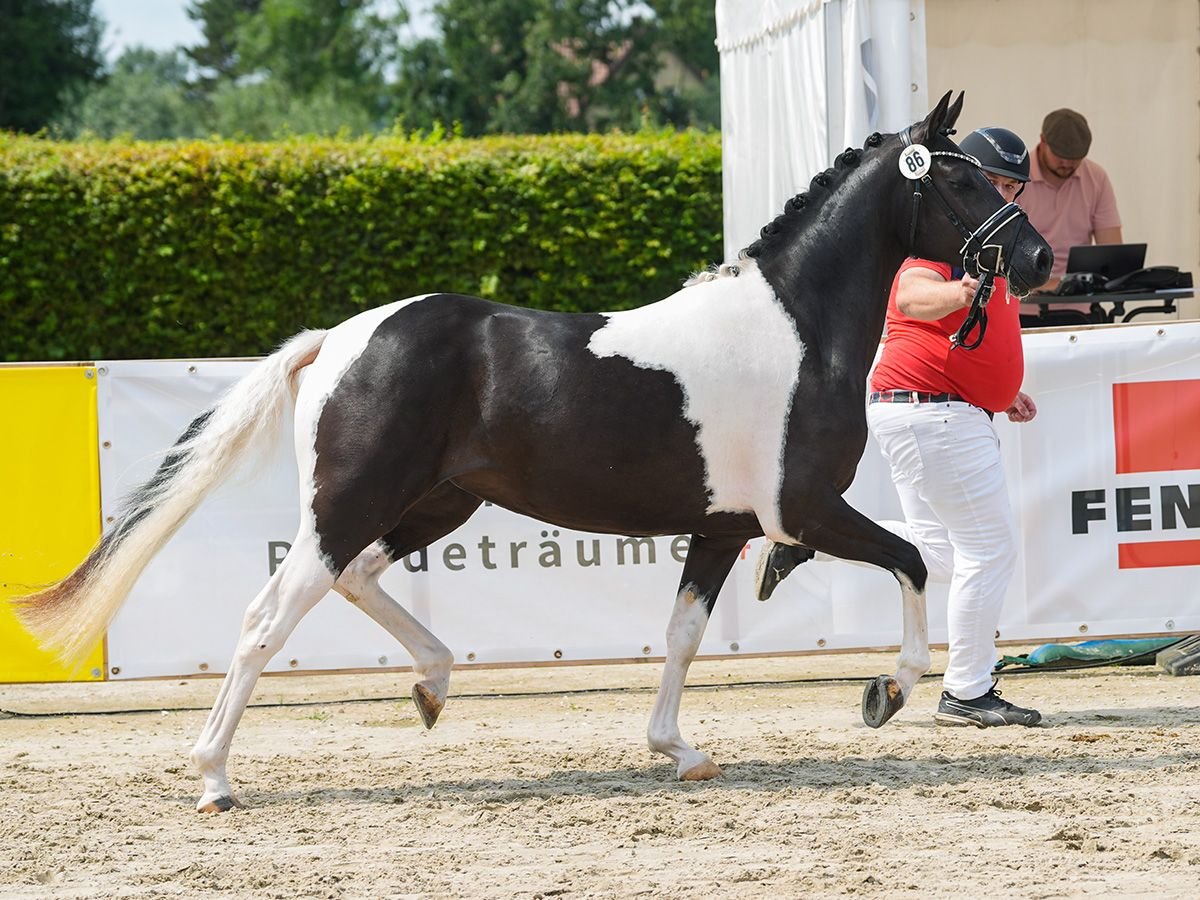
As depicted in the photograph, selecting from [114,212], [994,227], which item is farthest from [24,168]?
[994,227]

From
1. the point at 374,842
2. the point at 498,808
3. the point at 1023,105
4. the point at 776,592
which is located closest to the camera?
the point at 374,842

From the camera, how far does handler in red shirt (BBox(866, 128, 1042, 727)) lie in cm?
518

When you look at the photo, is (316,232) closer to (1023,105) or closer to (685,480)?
(1023,105)

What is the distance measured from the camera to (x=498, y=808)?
4.45 meters

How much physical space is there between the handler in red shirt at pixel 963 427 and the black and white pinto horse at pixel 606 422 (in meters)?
0.33

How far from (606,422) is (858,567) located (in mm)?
2380

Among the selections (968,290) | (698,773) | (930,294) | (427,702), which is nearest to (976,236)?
(968,290)

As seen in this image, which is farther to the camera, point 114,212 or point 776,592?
point 114,212

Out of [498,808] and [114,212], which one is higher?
[114,212]

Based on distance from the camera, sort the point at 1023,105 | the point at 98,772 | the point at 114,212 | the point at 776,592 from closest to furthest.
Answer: the point at 98,772 < the point at 776,592 < the point at 1023,105 < the point at 114,212

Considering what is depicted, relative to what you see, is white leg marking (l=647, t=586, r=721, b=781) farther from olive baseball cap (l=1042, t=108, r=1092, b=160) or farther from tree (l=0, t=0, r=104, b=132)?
tree (l=0, t=0, r=104, b=132)

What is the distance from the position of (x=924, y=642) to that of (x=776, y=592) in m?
1.91

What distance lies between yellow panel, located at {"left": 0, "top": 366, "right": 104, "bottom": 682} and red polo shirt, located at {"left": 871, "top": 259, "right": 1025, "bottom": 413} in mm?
3491

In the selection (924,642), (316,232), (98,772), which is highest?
(316,232)
